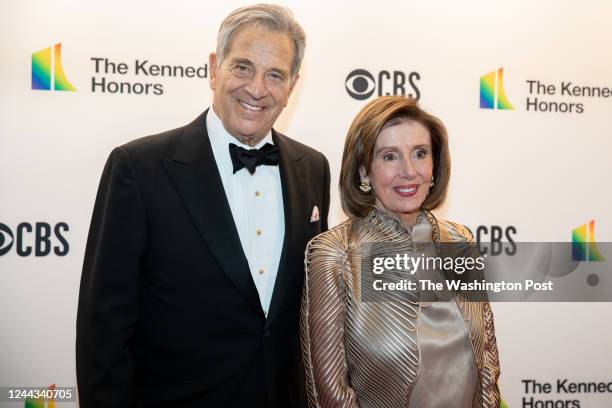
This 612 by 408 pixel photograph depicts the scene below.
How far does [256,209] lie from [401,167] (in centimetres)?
54

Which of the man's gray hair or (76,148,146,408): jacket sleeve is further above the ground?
the man's gray hair

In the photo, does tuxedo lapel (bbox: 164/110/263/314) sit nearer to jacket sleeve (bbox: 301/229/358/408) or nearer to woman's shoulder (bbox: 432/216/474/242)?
jacket sleeve (bbox: 301/229/358/408)

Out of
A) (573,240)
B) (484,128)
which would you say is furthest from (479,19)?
(573,240)

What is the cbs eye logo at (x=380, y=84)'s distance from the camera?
3.31 m

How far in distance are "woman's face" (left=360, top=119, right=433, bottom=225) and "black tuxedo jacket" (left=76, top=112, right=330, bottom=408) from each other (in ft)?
1.27

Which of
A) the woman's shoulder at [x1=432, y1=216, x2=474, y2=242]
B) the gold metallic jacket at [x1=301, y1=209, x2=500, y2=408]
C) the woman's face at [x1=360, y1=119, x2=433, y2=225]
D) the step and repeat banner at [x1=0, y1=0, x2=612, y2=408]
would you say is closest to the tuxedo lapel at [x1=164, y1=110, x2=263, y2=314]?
the gold metallic jacket at [x1=301, y1=209, x2=500, y2=408]

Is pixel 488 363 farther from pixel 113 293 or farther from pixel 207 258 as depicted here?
pixel 113 293

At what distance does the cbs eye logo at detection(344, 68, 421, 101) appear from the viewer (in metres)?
3.31

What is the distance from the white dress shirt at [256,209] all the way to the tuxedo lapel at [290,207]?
0.04 m

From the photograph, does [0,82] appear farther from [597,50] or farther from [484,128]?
[597,50]

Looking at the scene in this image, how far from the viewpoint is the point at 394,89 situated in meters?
3.35

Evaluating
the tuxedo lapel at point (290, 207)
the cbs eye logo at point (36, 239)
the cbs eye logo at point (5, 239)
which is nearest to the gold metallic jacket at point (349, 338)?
the tuxedo lapel at point (290, 207)

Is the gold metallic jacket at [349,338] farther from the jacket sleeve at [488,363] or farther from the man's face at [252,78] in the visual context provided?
the man's face at [252,78]

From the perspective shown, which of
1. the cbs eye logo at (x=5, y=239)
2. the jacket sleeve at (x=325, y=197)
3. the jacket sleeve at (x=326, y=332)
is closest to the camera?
the jacket sleeve at (x=326, y=332)
